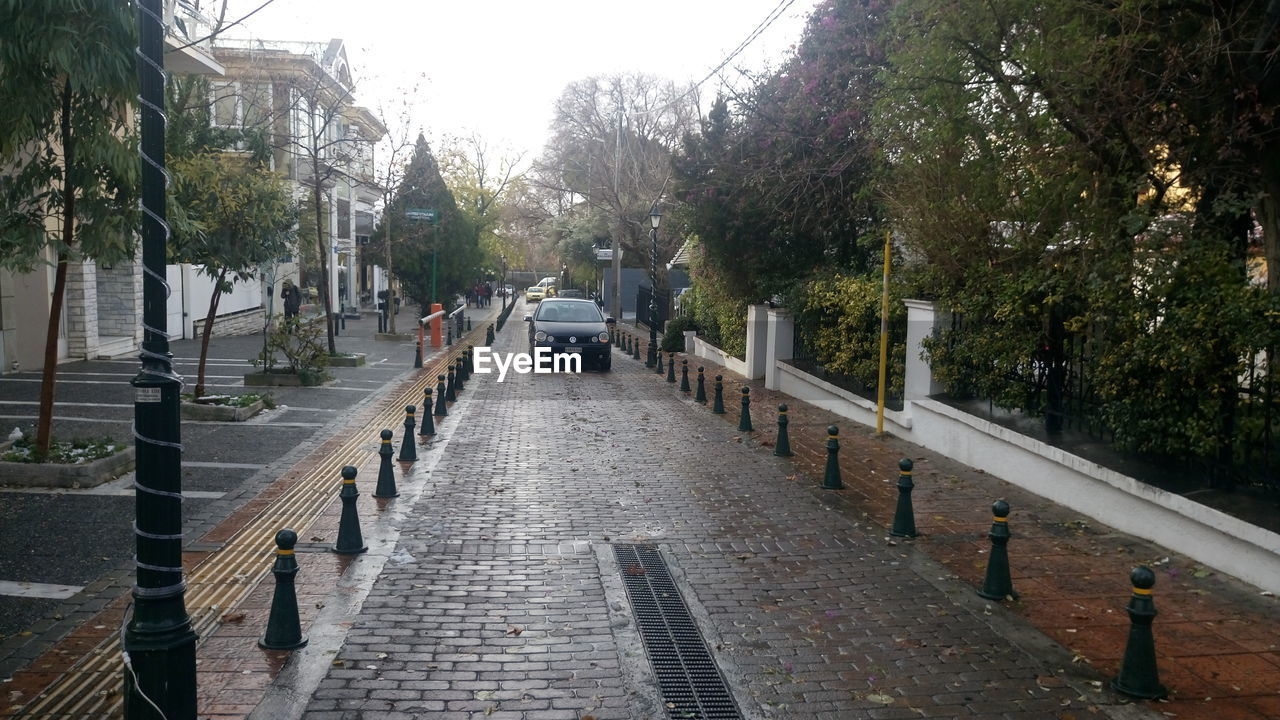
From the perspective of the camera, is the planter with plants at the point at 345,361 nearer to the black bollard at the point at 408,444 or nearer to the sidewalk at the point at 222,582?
the sidewalk at the point at 222,582

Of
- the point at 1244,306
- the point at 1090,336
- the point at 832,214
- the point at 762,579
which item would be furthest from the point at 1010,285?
the point at 832,214

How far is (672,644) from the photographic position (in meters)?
6.36

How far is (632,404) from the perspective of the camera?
1856 centimetres

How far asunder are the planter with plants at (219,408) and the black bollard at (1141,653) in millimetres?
12616

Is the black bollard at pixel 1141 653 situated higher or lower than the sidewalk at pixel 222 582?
higher

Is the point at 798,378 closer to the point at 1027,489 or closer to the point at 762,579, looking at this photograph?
the point at 1027,489

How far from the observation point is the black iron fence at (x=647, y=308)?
120 feet

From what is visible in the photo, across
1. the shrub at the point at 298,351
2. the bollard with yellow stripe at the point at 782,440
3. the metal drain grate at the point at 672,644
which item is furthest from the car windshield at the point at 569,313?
the metal drain grate at the point at 672,644

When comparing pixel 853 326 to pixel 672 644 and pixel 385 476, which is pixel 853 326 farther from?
pixel 672 644

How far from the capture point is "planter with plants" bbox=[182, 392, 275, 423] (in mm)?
14578

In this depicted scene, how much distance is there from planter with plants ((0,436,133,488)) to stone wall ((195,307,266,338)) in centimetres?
1919

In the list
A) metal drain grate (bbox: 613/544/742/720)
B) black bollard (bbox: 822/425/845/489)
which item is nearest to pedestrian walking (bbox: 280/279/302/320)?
black bollard (bbox: 822/425/845/489)

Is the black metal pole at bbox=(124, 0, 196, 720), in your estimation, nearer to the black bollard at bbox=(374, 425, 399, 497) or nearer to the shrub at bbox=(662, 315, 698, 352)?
the black bollard at bbox=(374, 425, 399, 497)

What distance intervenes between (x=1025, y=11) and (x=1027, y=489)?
15.8 feet
